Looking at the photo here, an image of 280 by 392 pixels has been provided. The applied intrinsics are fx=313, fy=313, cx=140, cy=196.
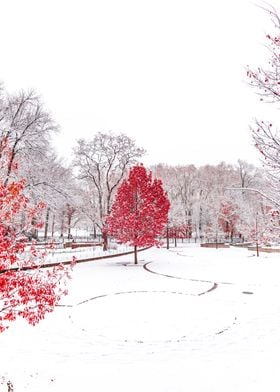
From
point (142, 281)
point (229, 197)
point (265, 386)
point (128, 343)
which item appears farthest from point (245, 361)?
point (229, 197)

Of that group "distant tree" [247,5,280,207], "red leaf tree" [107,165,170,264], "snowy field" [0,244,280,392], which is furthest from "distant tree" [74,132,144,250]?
"distant tree" [247,5,280,207]

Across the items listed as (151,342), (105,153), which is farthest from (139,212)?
(151,342)

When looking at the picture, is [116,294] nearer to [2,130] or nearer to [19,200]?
[19,200]

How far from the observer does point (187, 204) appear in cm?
6322

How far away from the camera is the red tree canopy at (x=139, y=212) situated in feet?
85.4

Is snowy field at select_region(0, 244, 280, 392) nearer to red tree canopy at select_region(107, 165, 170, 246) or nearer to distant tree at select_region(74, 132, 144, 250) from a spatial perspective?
red tree canopy at select_region(107, 165, 170, 246)

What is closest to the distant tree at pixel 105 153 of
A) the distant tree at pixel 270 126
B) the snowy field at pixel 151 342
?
the snowy field at pixel 151 342

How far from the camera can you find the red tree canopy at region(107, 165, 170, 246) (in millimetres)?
26031

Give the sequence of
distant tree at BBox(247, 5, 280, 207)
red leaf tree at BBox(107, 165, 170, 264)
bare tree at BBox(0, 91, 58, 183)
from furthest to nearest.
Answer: red leaf tree at BBox(107, 165, 170, 264) < bare tree at BBox(0, 91, 58, 183) < distant tree at BBox(247, 5, 280, 207)

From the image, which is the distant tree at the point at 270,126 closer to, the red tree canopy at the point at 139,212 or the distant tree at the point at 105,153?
the red tree canopy at the point at 139,212

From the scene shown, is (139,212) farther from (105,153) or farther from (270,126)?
(270,126)

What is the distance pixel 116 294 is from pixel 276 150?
467 inches

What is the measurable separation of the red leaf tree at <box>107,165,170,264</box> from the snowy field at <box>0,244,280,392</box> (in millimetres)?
9222

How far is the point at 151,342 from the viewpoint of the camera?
363 inches
